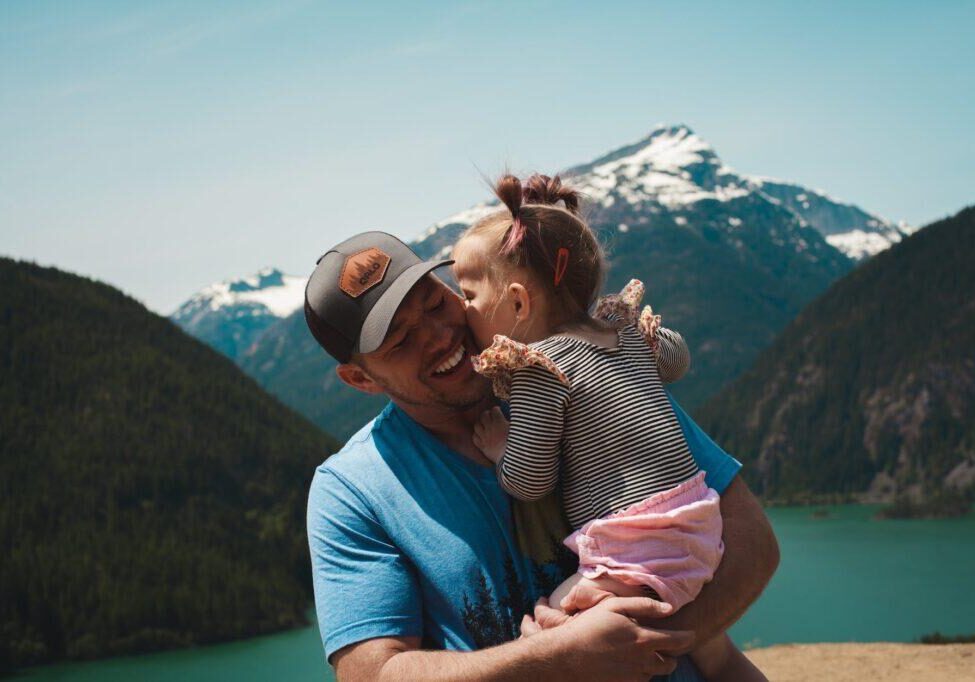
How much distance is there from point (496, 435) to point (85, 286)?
438 ft

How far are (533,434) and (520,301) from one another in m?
0.57

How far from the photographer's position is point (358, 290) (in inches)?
144

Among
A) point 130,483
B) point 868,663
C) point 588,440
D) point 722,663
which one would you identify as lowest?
point 868,663

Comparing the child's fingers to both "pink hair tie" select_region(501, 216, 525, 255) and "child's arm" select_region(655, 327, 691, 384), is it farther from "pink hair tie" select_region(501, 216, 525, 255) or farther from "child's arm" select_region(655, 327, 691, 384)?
"pink hair tie" select_region(501, 216, 525, 255)

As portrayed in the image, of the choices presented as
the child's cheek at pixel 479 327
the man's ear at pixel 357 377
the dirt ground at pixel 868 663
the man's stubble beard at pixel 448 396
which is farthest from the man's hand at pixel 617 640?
the dirt ground at pixel 868 663

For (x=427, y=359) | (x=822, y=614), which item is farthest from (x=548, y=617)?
(x=822, y=614)

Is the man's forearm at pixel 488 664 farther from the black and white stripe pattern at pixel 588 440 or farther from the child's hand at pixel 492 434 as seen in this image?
the child's hand at pixel 492 434

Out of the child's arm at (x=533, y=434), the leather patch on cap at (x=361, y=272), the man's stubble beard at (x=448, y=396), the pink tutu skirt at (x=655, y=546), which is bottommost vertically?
the pink tutu skirt at (x=655, y=546)

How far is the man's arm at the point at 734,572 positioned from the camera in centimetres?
334

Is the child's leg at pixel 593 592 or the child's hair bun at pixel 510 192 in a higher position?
the child's hair bun at pixel 510 192

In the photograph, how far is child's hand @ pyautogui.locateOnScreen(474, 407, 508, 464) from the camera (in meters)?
3.54

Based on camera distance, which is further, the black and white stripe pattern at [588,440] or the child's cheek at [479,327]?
the child's cheek at [479,327]

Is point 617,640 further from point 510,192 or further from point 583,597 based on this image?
point 510,192

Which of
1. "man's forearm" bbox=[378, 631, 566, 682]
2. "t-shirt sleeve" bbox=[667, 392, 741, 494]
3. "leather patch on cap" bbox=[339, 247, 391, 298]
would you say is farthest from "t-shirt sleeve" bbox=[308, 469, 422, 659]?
"t-shirt sleeve" bbox=[667, 392, 741, 494]
